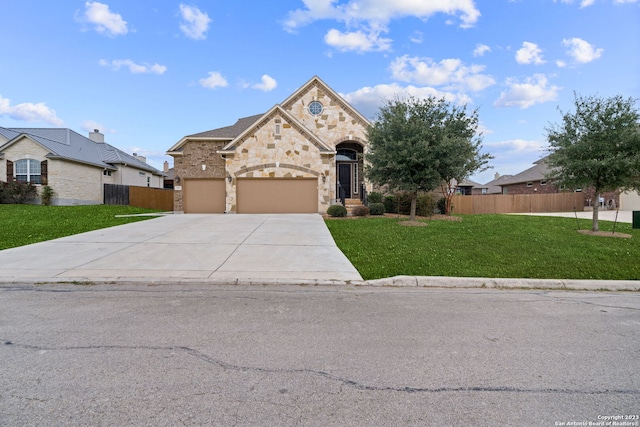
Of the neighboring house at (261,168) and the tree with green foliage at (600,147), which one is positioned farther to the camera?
the neighboring house at (261,168)

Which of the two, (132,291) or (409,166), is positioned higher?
(409,166)

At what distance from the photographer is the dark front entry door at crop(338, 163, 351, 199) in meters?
24.6

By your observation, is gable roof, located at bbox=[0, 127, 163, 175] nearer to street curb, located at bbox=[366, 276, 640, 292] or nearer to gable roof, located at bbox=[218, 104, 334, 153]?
gable roof, located at bbox=[218, 104, 334, 153]

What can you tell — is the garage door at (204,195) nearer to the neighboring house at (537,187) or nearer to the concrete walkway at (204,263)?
the concrete walkway at (204,263)

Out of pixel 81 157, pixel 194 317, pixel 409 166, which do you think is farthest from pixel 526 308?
pixel 81 157

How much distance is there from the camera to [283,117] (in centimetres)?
2014

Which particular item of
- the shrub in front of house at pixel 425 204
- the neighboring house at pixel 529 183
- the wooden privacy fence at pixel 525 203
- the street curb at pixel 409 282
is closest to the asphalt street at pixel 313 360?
the street curb at pixel 409 282

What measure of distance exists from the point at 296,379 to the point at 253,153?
18581 millimetres

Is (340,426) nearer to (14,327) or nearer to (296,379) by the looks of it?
(296,379)

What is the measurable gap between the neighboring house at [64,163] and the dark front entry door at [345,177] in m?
20.0

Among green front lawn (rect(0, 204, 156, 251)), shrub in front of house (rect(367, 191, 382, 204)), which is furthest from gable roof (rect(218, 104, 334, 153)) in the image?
green front lawn (rect(0, 204, 156, 251))

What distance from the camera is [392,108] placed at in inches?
603

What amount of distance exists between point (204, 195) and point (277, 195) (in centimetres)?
504

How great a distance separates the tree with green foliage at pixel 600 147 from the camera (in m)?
11.5
